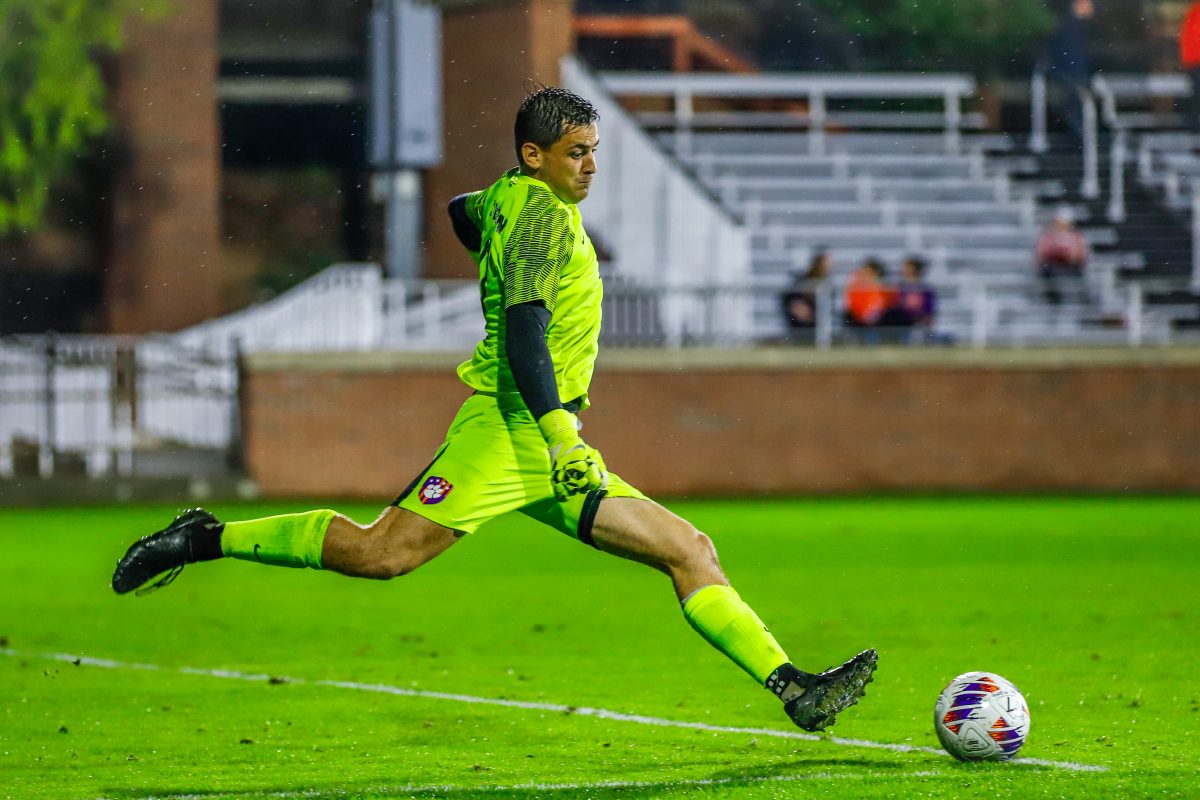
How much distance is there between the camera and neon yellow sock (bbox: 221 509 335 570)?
6.89 metres

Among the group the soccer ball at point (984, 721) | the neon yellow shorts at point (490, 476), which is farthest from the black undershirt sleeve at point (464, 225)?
the soccer ball at point (984, 721)

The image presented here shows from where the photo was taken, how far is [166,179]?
3247 cm

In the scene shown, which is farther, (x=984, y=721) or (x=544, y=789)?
(x=984, y=721)

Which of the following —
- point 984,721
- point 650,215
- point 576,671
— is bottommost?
point 576,671

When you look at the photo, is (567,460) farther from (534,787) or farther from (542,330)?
(534,787)

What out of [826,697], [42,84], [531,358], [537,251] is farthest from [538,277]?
[42,84]

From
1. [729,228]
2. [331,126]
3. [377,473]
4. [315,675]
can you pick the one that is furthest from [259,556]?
[331,126]

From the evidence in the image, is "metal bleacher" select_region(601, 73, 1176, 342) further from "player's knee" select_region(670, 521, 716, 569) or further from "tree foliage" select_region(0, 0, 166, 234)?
"player's knee" select_region(670, 521, 716, 569)

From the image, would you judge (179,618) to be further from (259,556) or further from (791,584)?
(259,556)

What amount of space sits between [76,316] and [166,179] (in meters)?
6.62

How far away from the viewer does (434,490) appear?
6.66 meters

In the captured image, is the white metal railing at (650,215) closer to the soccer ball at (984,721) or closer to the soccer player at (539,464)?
the soccer player at (539,464)

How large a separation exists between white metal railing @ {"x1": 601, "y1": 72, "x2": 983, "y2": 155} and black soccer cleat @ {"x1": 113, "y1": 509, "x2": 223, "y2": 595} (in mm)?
24820

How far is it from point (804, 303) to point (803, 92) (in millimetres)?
11150
